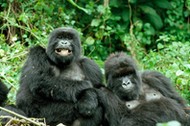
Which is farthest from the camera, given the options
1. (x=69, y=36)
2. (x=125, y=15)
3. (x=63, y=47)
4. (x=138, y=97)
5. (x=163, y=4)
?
(x=163, y=4)

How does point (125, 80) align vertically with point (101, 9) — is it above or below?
below

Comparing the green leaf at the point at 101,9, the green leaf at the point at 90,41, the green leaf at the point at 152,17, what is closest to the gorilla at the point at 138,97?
the green leaf at the point at 90,41

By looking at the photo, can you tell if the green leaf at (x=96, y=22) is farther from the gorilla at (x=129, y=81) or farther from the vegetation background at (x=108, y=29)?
the gorilla at (x=129, y=81)

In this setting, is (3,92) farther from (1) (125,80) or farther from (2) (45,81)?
(1) (125,80)

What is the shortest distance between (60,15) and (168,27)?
2.25m

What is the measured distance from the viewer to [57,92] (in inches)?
250

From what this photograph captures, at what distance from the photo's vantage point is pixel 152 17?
10.4m

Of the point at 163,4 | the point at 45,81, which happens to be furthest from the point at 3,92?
the point at 163,4

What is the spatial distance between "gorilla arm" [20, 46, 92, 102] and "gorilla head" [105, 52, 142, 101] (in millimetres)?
305

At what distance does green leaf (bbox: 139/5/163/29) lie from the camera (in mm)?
10200

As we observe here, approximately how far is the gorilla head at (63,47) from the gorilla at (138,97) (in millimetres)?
490

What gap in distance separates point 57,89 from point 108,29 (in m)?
3.32

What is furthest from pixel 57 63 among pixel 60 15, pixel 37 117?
pixel 60 15

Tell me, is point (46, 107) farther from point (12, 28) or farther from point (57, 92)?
point (12, 28)
